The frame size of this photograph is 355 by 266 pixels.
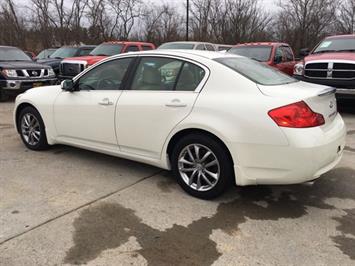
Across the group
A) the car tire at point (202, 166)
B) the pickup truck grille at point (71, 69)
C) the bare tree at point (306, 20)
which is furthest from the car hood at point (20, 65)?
the bare tree at point (306, 20)

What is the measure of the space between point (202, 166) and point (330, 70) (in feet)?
19.3

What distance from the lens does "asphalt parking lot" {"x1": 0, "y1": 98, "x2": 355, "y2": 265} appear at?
324cm

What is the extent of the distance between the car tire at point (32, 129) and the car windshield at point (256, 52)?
711cm

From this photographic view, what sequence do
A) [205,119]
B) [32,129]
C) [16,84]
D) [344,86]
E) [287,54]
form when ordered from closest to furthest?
[205,119] → [32,129] → [344,86] → [16,84] → [287,54]

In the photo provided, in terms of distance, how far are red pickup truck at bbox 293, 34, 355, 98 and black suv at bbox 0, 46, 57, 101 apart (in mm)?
7174

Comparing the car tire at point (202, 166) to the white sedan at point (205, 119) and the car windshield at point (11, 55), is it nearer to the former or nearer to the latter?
the white sedan at point (205, 119)

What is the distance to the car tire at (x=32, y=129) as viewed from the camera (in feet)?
19.7

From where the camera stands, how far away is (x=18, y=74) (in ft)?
38.0

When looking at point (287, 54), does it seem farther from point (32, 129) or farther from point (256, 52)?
point (32, 129)

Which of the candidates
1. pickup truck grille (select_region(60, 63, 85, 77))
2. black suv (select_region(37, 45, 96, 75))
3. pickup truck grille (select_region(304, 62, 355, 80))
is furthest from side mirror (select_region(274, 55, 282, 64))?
black suv (select_region(37, 45, 96, 75))

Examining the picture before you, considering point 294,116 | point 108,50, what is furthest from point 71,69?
point 294,116

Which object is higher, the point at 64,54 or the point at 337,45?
the point at 337,45

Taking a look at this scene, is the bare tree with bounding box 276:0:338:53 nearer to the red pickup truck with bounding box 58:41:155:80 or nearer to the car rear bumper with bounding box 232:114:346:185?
the red pickup truck with bounding box 58:41:155:80

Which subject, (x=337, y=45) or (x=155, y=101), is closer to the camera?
(x=155, y=101)
